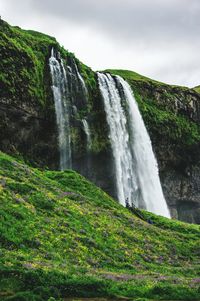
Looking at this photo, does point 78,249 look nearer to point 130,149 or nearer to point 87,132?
point 87,132

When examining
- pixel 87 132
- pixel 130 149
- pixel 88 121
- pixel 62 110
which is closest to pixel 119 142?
pixel 130 149

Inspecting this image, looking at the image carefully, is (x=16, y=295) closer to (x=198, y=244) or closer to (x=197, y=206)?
(x=198, y=244)

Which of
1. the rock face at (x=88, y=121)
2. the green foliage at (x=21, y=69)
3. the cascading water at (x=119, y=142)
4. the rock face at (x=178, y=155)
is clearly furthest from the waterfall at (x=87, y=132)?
the rock face at (x=178, y=155)

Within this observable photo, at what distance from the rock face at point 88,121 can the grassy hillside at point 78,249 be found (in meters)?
15.6

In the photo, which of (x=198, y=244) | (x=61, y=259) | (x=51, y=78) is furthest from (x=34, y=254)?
(x=51, y=78)

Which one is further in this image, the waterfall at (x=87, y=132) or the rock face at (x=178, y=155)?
the rock face at (x=178, y=155)

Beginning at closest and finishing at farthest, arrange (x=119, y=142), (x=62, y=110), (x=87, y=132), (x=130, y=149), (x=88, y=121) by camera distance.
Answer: (x=62, y=110)
(x=87, y=132)
(x=88, y=121)
(x=119, y=142)
(x=130, y=149)

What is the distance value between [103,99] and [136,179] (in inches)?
575

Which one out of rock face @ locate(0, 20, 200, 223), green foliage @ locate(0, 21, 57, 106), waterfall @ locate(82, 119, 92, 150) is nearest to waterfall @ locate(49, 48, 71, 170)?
rock face @ locate(0, 20, 200, 223)

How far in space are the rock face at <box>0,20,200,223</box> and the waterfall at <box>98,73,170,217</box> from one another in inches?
66.8

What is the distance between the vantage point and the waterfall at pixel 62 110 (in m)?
61.4

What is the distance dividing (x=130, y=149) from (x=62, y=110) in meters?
15.0

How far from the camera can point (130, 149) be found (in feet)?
231

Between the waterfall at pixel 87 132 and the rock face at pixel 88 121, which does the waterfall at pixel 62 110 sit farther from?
the waterfall at pixel 87 132
